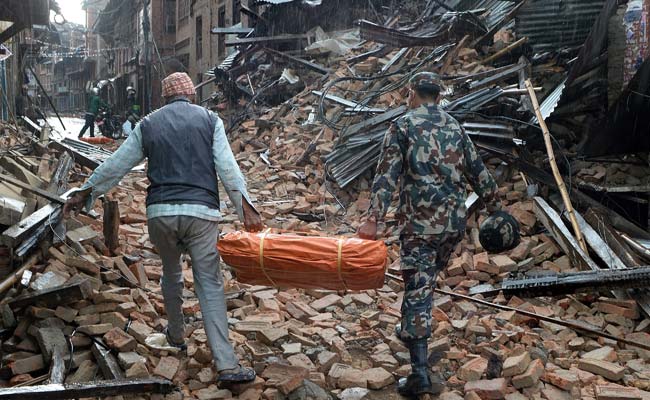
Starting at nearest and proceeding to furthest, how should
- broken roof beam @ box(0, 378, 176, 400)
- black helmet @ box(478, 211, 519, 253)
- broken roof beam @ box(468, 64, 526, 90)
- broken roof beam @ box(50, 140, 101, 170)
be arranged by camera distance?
1. broken roof beam @ box(0, 378, 176, 400)
2. black helmet @ box(478, 211, 519, 253)
3. broken roof beam @ box(468, 64, 526, 90)
4. broken roof beam @ box(50, 140, 101, 170)

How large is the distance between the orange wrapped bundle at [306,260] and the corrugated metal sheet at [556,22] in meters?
7.21

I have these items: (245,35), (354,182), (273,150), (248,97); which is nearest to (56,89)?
(245,35)

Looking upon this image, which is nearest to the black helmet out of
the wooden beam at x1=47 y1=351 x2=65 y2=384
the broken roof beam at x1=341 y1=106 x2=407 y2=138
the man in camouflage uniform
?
the man in camouflage uniform

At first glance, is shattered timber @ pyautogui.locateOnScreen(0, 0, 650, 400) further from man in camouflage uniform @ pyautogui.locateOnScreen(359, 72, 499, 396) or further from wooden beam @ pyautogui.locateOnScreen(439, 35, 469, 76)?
man in camouflage uniform @ pyautogui.locateOnScreen(359, 72, 499, 396)

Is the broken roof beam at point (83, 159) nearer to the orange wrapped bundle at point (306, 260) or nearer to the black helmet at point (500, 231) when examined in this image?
the orange wrapped bundle at point (306, 260)

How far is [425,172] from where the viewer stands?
3732 mm

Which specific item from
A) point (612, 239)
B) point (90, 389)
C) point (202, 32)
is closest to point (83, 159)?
point (90, 389)

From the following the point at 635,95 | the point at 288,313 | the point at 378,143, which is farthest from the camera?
the point at 378,143

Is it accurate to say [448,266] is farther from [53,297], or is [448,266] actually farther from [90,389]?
[90,389]

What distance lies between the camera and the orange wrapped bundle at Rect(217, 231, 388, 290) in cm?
360

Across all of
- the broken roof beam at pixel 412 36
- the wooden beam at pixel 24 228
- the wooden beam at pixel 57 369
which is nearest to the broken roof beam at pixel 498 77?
the broken roof beam at pixel 412 36

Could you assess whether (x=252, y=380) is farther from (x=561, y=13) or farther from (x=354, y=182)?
(x=561, y=13)

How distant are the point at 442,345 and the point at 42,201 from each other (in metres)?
4.37

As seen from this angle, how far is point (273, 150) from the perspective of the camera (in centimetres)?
1304
